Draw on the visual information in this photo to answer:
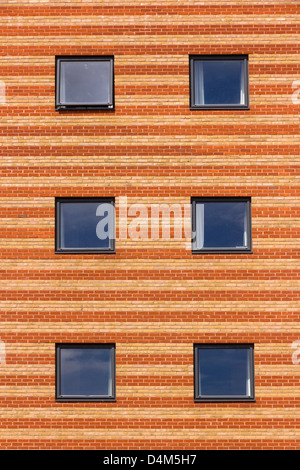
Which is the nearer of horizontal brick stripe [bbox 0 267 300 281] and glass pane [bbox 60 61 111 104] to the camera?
horizontal brick stripe [bbox 0 267 300 281]

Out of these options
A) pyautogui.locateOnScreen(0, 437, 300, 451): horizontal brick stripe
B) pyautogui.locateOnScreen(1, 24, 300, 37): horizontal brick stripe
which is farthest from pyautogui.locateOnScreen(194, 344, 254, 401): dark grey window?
pyautogui.locateOnScreen(1, 24, 300, 37): horizontal brick stripe

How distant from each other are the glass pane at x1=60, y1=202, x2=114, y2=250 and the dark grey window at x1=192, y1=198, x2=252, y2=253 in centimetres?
192

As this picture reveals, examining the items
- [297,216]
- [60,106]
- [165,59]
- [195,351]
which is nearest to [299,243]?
[297,216]

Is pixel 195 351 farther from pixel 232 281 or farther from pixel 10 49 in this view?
→ pixel 10 49

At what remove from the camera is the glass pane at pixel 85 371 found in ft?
48.2

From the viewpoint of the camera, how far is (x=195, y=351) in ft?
48.1

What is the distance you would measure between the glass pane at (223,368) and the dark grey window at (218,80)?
5.53 meters

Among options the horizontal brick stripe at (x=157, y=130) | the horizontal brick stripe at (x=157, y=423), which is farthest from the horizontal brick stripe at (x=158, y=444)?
the horizontal brick stripe at (x=157, y=130)

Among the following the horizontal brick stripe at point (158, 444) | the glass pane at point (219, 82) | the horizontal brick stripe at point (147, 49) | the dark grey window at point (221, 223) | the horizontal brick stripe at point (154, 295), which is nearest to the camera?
the horizontal brick stripe at point (158, 444)

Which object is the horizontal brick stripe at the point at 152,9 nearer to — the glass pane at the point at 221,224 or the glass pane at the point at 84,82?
the glass pane at the point at 84,82

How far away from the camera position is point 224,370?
14.8 m

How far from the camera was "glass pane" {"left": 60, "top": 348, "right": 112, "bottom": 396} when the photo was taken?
14.7 meters

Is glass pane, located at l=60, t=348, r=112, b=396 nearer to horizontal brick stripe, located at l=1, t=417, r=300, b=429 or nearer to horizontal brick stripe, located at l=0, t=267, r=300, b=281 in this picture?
horizontal brick stripe, located at l=1, t=417, r=300, b=429

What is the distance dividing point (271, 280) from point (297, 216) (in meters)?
1.52
